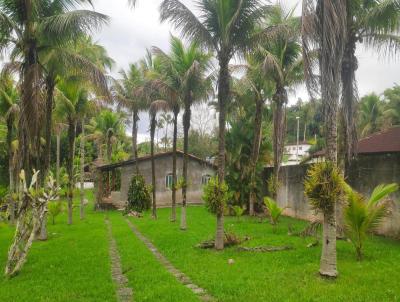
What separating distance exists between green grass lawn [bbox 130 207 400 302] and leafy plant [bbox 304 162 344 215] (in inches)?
59.6

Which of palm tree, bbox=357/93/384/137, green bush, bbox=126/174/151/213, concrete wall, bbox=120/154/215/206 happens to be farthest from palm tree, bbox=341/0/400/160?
palm tree, bbox=357/93/384/137

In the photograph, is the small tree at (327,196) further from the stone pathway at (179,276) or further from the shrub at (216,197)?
the shrub at (216,197)

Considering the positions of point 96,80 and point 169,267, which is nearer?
point 169,267

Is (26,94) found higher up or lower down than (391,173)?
higher up

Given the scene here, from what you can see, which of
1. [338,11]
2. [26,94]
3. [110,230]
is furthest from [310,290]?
[110,230]

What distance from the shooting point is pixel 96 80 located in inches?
508

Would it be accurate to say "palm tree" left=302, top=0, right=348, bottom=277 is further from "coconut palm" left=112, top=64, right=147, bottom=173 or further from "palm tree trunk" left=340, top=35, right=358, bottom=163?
"coconut palm" left=112, top=64, right=147, bottom=173

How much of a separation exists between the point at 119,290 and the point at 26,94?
6142 millimetres

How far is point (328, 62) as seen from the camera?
29.4 ft

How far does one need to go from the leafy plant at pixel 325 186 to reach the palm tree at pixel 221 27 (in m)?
4.37

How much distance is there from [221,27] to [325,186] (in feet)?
20.0

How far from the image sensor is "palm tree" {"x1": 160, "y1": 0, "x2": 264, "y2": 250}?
40.1ft

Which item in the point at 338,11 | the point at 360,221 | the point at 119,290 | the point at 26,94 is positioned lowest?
the point at 119,290

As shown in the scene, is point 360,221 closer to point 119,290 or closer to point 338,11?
point 338,11
